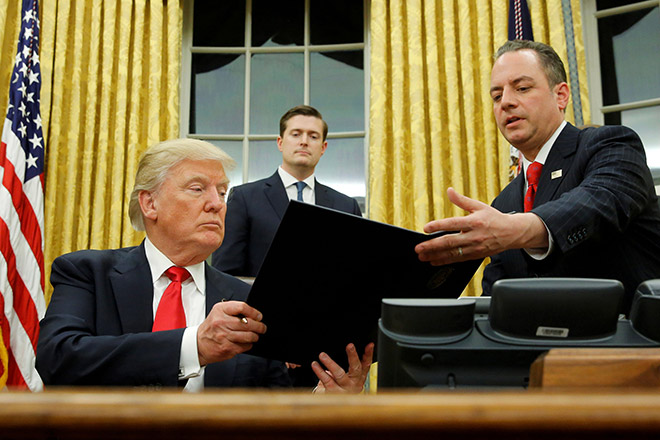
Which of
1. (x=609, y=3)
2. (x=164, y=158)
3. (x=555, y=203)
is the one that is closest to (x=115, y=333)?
(x=164, y=158)

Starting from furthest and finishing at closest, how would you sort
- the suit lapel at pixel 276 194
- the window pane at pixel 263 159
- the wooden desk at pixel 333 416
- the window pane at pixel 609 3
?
1. the window pane at pixel 263 159
2. the window pane at pixel 609 3
3. the suit lapel at pixel 276 194
4. the wooden desk at pixel 333 416

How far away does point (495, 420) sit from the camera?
0.40m

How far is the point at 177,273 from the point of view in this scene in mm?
1729

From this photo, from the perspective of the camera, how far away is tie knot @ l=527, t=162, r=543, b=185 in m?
1.84

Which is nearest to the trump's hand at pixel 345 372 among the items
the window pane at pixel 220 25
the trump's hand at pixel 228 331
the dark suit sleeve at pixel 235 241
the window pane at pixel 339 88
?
the trump's hand at pixel 228 331

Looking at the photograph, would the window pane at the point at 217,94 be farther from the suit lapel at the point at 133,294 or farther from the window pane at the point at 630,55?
the suit lapel at the point at 133,294

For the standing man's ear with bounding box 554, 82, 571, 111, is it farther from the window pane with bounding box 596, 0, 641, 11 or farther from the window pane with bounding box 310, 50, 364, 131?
the window pane with bounding box 596, 0, 641, 11

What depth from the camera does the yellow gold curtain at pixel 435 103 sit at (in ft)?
13.1

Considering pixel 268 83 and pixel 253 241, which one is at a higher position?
pixel 268 83

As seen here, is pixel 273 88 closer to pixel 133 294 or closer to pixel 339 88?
pixel 339 88

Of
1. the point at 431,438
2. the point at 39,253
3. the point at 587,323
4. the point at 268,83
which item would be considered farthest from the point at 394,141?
the point at 431,438

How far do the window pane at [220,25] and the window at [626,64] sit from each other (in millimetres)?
2642

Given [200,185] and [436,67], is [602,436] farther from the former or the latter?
[436,67]

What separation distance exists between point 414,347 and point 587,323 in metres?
0.21
